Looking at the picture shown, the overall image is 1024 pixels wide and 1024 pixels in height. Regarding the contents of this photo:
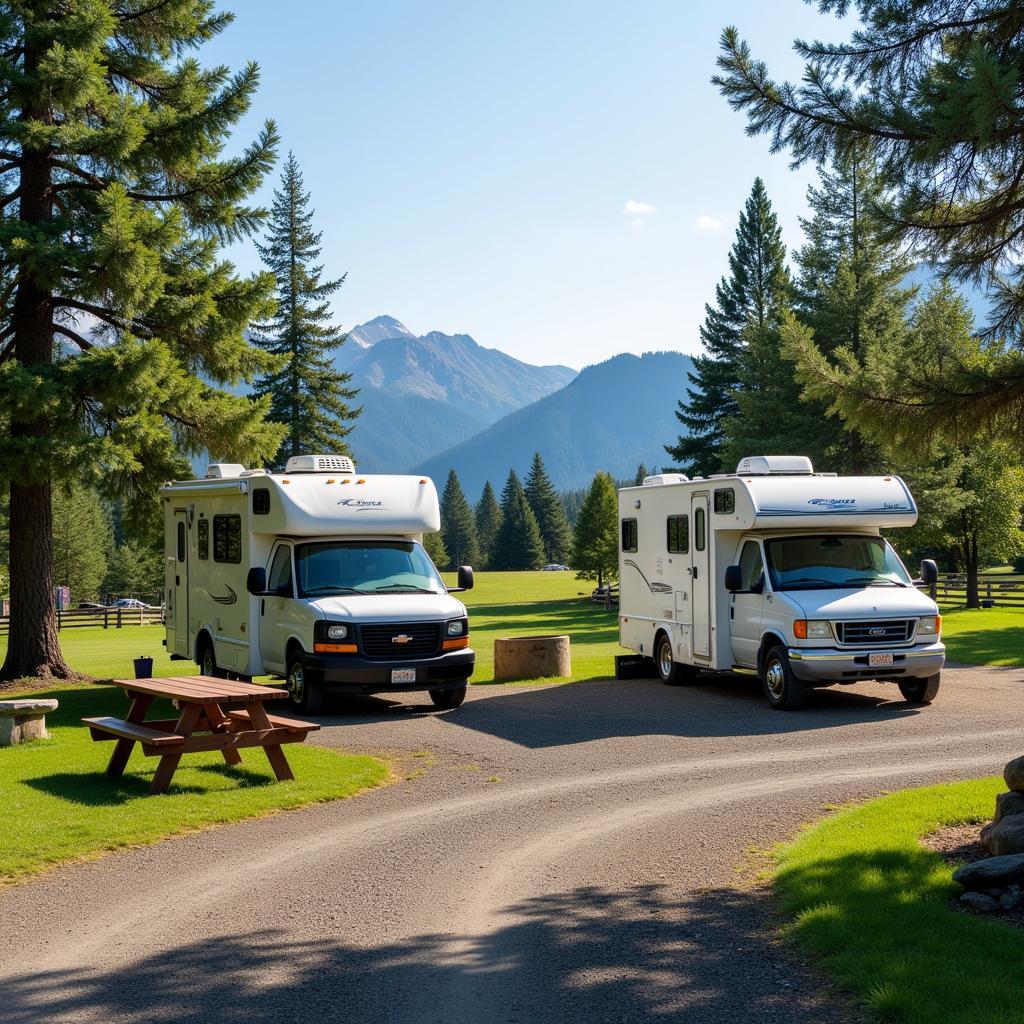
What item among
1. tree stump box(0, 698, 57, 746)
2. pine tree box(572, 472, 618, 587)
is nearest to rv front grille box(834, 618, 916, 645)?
tree stump box(0, 698, 57, 746)

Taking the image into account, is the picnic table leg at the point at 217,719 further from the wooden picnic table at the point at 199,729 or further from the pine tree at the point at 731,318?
the pine tree at the point at 731,318

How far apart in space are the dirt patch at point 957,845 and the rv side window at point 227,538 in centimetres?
1115

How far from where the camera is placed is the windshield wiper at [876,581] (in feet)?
52.7

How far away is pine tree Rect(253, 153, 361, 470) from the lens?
1983 inches

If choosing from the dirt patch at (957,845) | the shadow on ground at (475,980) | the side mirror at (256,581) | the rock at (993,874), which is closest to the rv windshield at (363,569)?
the side mirror at (256,581)

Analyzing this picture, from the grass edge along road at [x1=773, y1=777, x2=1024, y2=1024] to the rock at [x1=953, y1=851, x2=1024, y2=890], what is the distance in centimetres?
13

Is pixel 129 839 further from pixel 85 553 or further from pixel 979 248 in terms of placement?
pixel 85 553

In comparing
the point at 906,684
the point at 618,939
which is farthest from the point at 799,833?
the point at 906,684

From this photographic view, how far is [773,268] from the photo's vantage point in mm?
57875

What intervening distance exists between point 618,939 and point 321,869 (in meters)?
2.33

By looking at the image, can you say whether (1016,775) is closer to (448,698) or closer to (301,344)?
(448,698)

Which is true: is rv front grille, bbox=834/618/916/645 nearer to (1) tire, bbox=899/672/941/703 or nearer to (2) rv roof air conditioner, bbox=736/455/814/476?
(1) tire, bbox=899/672/941/703

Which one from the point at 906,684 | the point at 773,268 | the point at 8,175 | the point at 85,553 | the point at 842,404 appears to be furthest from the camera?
the point at 85,553

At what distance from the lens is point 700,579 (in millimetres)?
17312
